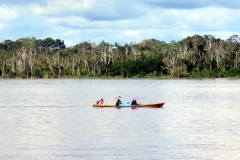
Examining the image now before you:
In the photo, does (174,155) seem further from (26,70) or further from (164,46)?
(164,46)

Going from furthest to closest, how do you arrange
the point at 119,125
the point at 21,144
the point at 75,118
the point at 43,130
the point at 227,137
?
1. the point at 75,118
2. the point at 119,125
3. the point at 43,130
4. the point at 227,137
5. the point at 21,144

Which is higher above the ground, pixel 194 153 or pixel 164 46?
pixel 164 46

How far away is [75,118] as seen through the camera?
118 feet

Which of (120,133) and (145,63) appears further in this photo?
(145,63)

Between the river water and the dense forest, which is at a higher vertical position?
the dense forest

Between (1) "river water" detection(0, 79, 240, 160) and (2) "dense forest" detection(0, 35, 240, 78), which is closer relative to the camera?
(1) "river water" detection(0, 79, 240, 160)

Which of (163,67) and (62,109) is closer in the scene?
(62,109)

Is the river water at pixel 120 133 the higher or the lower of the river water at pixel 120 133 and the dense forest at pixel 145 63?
the lower

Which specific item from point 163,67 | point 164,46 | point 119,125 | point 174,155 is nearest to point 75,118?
point 119,125

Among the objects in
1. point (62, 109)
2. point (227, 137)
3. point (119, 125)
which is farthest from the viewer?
point (62, 109)

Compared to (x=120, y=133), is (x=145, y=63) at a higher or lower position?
higher

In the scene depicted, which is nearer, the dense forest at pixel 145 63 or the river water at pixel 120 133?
the river water at pixel 120 133

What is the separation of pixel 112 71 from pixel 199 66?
1821 centimetres

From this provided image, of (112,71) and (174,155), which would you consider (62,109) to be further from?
(112,71)
